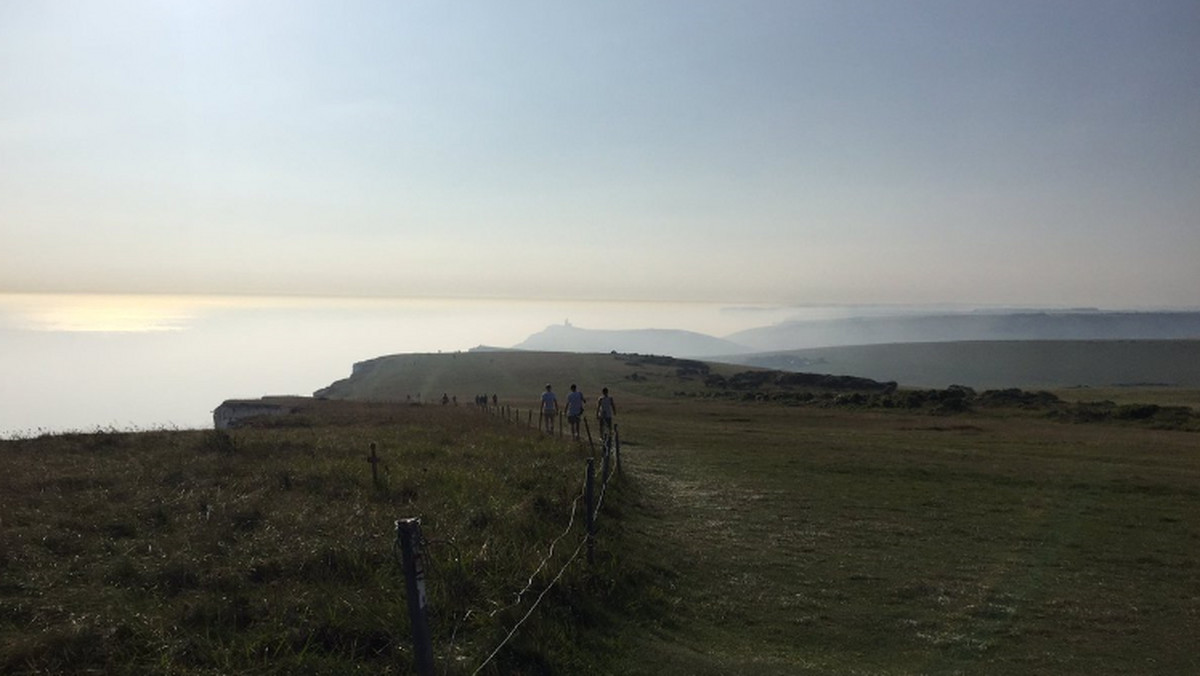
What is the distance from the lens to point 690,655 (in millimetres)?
8844

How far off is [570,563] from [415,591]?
4.57 m

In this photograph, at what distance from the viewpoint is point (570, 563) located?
986 centimetres

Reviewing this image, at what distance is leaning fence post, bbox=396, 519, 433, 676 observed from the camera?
5551 mm

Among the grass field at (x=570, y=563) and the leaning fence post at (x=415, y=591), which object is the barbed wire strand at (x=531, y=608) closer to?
the grass field at (x=570, y=563)

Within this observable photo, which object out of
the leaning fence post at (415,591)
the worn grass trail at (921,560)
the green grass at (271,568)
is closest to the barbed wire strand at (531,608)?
the green grass at (271,568)

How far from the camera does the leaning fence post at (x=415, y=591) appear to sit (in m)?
5.55

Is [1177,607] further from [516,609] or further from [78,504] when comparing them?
[78,504]

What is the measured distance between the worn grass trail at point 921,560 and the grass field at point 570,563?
7cm

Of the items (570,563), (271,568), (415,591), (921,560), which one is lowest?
(921,560)

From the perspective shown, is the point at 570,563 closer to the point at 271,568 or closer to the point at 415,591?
the point at 271,568

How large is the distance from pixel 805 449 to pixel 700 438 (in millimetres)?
6377

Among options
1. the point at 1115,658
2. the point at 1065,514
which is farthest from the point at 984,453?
the point at 1115,658

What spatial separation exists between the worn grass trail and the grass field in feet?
0.22

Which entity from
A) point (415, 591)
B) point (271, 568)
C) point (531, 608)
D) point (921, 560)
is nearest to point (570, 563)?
point (531, 608)
